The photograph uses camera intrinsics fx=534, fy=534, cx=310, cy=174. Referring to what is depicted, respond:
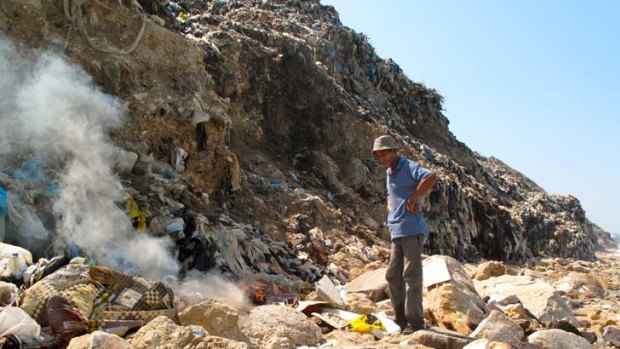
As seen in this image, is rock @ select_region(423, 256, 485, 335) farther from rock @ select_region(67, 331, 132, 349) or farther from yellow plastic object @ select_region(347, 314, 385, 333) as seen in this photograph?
rock @ select_region(67, 331, 132, 349)

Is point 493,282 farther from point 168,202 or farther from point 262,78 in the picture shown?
point 262,78

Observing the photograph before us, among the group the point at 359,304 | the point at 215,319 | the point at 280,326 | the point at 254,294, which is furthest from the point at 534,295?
the point at 215,319

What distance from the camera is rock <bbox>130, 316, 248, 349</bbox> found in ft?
7.81

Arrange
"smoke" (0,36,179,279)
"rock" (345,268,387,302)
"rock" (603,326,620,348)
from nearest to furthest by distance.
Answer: "rock" (603,326,620,348), "smoke" (0,36,179,279), "rock" (345,268,387,302)

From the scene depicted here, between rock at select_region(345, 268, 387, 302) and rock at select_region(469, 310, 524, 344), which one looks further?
rock at select_region(345, 268, 387, 302)

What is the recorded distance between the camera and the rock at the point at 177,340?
7.81 ft

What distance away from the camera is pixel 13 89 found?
5.57 m

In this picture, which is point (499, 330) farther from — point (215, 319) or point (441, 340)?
point (215, 319)

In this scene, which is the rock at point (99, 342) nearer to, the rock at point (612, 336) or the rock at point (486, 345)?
the rock at point (486, 345)

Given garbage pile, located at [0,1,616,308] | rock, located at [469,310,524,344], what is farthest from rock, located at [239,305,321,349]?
garbage pile, located at [0,1,616,308]

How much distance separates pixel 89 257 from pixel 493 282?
3830 mm

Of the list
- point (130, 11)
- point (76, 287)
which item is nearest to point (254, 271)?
point (76, 287)

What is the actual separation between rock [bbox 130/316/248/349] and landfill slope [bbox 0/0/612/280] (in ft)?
8.50

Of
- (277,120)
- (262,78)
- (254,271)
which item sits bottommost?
(254,271)
